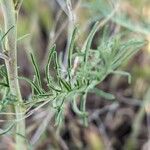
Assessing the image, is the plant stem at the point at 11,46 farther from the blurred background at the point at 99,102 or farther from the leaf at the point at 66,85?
the blurred background at the point at 99,102

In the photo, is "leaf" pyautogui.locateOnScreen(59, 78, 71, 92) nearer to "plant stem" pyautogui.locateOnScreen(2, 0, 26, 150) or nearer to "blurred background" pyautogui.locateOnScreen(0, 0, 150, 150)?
"plant stem" pyautogui.locateOnScreen(2, 0, 26, 150)

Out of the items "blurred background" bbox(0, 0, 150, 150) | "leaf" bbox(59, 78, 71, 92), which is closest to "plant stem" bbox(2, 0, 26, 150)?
"leaf" bbox(59, 78, 71, 92)

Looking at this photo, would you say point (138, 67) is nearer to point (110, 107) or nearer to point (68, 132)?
point (110, 107)

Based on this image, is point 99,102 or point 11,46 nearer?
point 11,46

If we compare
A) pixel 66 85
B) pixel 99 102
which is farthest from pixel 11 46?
pixel 99 102

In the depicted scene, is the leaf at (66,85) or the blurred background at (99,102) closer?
the leaf at (66,85)

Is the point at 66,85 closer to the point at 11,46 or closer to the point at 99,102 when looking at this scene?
the point at 11,46

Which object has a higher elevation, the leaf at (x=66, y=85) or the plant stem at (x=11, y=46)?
the plant stem at (x=11, y=46)

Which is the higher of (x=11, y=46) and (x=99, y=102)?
(x=11, y=46)

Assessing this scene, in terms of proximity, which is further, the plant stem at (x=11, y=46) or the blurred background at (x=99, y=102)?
the blurred background at (x=99, y=102)

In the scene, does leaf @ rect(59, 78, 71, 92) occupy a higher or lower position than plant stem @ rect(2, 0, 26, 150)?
lower

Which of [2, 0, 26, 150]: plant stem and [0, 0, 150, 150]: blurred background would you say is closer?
[2, 0, 26, 150]: plant stem

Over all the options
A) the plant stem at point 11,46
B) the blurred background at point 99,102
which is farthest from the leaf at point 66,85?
the blurred background at point 99,102
